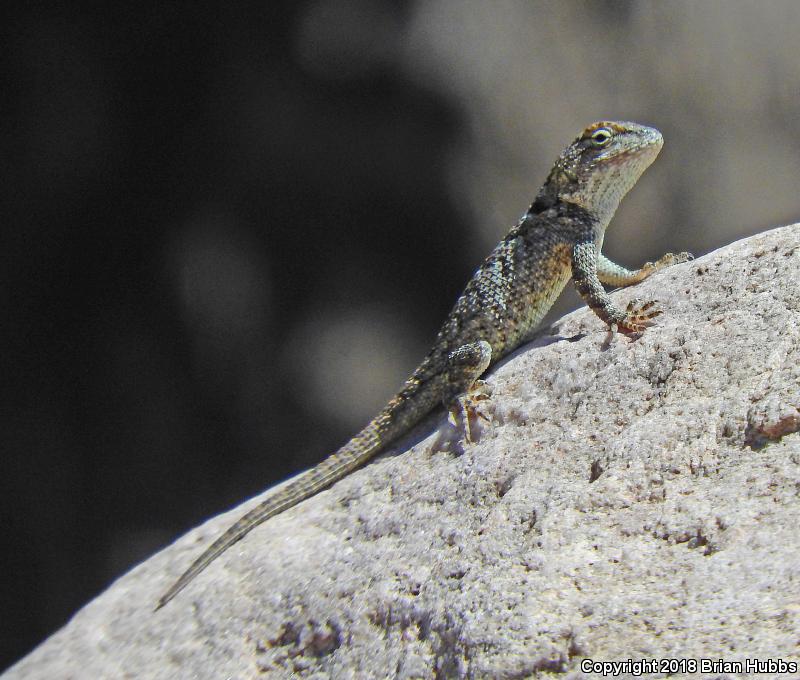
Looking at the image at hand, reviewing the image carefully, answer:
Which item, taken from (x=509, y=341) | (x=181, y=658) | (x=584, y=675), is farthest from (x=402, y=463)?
(x=584, y=675)

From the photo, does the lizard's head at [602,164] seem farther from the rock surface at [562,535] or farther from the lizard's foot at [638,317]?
the lizard's foot at [638,317]

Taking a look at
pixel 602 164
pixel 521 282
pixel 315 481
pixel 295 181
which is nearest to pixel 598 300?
pixel 521 282

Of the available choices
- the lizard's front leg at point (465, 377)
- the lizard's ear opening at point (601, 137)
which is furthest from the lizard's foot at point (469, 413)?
the lizard's ear opening at point (601, 137)

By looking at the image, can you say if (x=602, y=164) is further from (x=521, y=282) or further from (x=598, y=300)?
(x=598, y=300)

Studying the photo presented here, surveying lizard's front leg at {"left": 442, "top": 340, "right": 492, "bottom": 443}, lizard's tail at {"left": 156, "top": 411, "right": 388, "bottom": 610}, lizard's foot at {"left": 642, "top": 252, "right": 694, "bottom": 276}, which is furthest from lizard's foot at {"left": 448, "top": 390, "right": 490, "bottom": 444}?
lizard's foot at {"left": 642, "top": 252, "right": 694, "bottom": 276}

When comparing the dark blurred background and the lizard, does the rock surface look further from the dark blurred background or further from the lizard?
the dark blurred background
